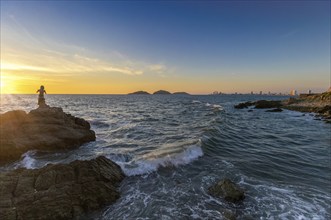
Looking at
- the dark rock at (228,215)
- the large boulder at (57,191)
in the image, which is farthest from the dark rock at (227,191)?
the large boulder at (57,191)

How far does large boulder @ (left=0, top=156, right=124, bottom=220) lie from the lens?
8.57m

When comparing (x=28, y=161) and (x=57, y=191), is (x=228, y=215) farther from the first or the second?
(x=28, y=161)

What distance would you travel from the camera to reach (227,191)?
10883 mm

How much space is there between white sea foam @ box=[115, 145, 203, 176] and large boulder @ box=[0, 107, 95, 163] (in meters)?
6.90

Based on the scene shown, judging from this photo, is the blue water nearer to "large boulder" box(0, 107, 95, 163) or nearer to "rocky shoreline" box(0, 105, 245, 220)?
"rocky shoreline" box(0, 105, 245, 220)

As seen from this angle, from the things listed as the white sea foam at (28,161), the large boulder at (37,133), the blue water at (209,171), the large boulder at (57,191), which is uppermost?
the large boulder at (37,133)

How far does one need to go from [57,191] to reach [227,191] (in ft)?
26.6

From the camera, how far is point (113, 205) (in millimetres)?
10117

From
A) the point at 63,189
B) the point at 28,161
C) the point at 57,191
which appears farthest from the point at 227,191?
the point at 28,161

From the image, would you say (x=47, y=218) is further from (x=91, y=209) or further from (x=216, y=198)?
(x=216, y=198)

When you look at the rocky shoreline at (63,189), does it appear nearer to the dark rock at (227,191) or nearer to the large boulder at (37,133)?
the dark rock at (227,191)

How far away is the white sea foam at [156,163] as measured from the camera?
1442 centimetres

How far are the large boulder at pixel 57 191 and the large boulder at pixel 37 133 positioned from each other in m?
6.77

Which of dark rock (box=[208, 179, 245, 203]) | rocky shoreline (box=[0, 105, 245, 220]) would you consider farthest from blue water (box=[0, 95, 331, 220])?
rocky shoreline (box=[0, 105, 245, 220])
